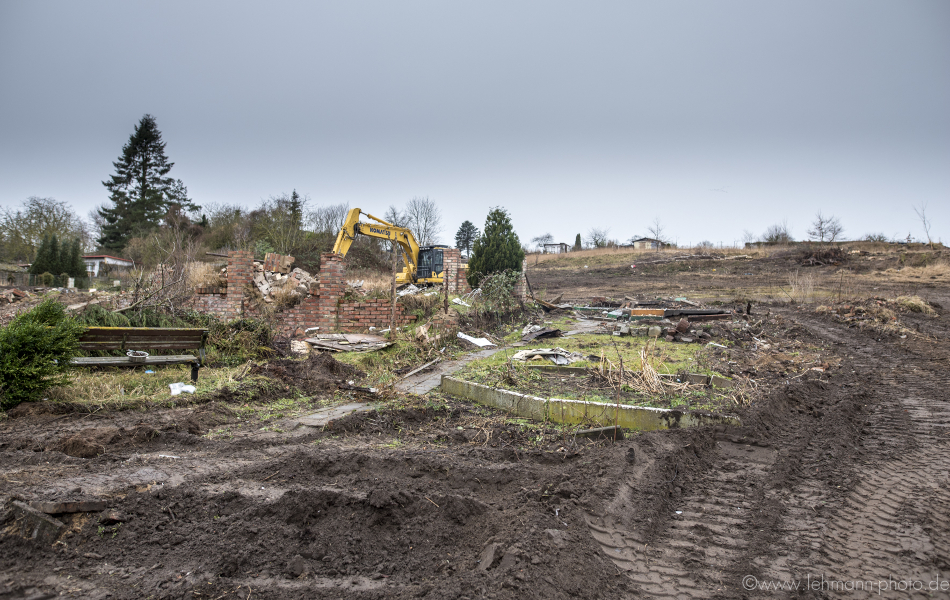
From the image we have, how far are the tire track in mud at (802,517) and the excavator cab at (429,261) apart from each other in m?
16.5

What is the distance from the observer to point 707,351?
9.20 meters

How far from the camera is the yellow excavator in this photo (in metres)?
14.3

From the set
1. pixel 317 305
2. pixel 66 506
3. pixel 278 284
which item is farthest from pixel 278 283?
pixel 66 506

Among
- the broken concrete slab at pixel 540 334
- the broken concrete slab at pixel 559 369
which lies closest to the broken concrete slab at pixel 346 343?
the broken concrete slab at pixel 559 369

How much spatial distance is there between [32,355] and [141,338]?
1.78 meters

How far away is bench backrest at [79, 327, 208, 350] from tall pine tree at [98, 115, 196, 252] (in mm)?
32021

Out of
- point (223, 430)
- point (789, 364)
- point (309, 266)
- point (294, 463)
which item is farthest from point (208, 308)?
point (309, 266)

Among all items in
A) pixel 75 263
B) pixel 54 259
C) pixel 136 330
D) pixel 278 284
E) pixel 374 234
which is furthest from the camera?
pixel 75 263

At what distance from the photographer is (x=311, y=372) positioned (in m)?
7.32

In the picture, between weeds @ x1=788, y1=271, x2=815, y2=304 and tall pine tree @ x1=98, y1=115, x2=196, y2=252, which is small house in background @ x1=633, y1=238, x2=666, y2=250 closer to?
weeds @ x1=788, y1=271, x2=815, y2=304

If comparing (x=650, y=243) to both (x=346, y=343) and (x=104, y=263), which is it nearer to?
(x=346, y=343)

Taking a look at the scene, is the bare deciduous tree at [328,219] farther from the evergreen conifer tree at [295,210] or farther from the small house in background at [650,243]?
the small house in background at [650,243]

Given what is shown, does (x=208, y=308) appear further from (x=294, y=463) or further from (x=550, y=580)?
(x=550, y=580)

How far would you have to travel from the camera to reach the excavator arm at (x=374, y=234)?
46.8 feet
